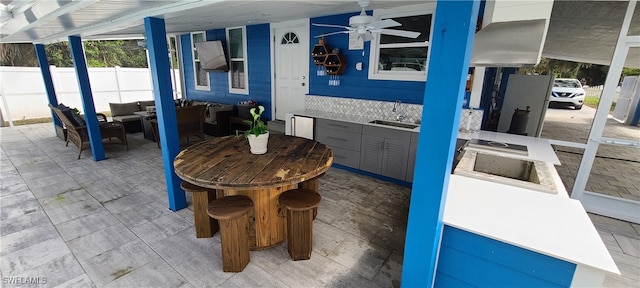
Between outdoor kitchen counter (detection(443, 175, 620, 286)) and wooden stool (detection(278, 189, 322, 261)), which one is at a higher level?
outdoor kitchen counter (detection(443, 175, 620, 286))

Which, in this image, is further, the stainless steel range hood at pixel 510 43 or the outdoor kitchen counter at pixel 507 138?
the outdoor kitchen counter at pixel 507 138

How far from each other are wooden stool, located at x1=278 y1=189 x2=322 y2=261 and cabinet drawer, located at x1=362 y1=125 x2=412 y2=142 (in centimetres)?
176

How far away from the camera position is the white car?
10531mm

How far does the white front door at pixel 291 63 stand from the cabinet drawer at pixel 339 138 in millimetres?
1076

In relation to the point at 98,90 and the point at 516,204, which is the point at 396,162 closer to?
the point at 516,204

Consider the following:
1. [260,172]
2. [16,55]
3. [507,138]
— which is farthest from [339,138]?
[16,55]

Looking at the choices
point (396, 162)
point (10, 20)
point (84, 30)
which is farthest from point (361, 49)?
point (10, 20)

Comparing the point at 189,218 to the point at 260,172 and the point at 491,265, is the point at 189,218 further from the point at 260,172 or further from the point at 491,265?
→ the point at 491,265

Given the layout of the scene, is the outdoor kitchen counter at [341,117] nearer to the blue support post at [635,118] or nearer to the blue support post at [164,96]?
the blue support post at [164,96]

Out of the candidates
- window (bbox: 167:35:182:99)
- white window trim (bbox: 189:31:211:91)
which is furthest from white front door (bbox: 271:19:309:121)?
window (bbox: 167:35:182:99)

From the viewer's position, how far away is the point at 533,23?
168cm

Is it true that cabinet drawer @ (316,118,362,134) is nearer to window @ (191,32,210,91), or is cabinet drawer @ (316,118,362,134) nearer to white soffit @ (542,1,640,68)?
white soffit @ (542,1,640,68)

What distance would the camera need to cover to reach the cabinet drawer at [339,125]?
3.83m

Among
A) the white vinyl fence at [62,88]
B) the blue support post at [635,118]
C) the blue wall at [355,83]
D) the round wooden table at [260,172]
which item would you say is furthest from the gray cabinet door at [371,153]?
the white vinyl fence at [62,88]
